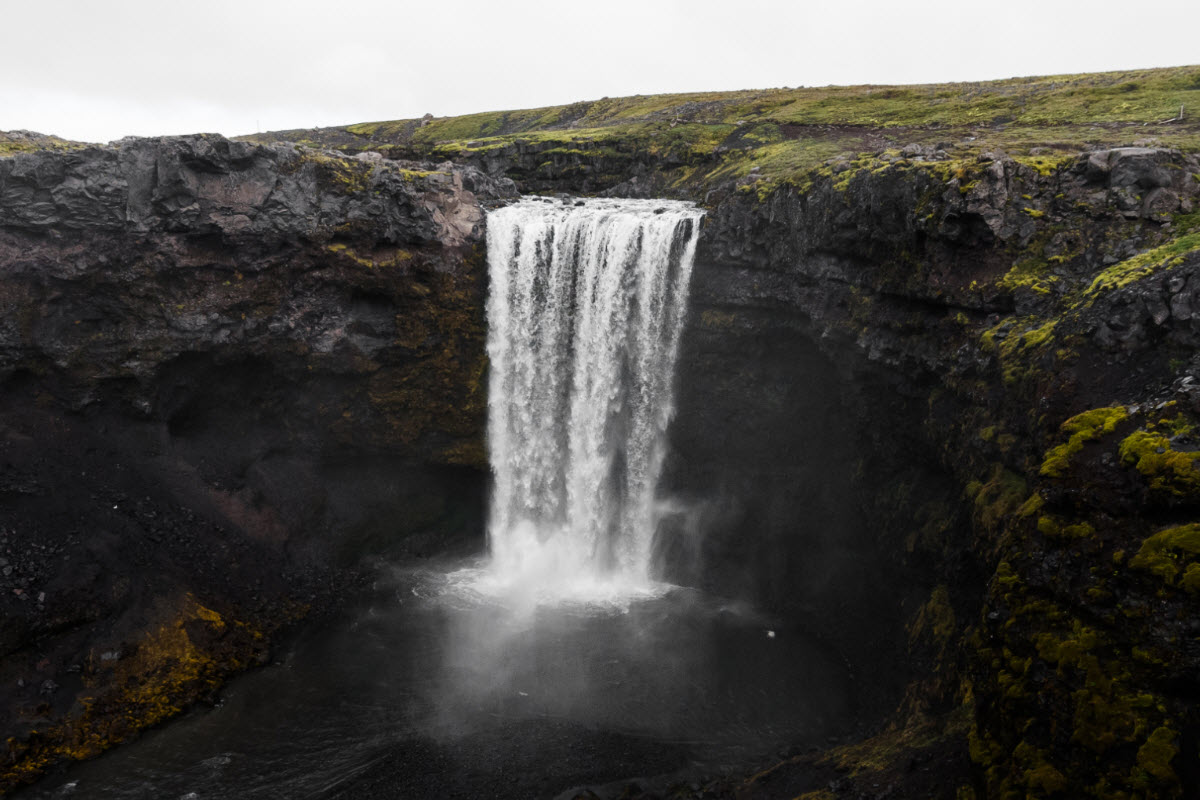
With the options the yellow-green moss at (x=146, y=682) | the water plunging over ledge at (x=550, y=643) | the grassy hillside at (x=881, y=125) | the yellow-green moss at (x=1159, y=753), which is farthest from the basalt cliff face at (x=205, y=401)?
the yellow-green moss at (x=1159, y=753)

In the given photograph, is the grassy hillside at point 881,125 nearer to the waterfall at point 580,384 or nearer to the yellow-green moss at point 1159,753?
the waterfall at point 580,384

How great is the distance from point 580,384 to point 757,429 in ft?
27.6

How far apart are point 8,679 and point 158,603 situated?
4780 millimetres

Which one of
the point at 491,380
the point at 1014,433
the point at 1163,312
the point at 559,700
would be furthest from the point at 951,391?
the point at 491,380

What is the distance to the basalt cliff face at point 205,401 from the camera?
25312 mm

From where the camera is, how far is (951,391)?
21.4 meters

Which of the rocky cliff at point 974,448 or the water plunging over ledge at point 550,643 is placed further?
the water plunging over ledge at point 550,643

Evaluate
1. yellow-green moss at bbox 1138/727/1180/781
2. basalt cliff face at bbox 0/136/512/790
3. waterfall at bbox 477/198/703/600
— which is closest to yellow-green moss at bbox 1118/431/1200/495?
yellow-green moss at bbox 1138/727/1180/781

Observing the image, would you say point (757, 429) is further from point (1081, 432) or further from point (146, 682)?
point (146, 682)

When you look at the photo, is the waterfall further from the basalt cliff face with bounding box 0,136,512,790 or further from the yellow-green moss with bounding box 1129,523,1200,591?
the yellow-green moss with bounding box 1129,523,1200,591

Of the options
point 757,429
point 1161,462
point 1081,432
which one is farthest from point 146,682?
point 1161,462

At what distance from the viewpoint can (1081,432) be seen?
1391cm

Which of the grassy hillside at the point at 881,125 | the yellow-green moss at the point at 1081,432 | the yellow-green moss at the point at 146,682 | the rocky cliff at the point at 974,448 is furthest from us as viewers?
the grassy hillside at the point at 881,125

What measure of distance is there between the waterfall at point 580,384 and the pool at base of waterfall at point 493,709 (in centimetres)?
359
